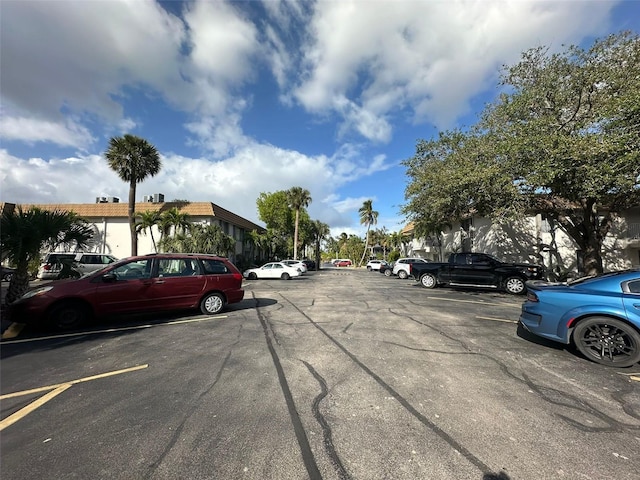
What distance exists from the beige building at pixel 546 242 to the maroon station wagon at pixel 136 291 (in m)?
18.9

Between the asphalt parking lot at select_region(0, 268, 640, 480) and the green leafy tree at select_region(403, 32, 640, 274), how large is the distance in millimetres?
7754

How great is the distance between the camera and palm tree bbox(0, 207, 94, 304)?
7703 millimetres

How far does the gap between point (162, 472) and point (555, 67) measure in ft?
58.2

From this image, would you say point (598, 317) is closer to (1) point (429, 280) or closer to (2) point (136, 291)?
(2) point (136, 291)

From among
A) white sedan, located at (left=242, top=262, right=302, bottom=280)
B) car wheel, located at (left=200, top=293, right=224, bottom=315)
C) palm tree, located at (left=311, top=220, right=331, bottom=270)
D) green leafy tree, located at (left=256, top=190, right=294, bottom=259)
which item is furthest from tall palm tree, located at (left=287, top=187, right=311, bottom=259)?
car wheel, located at (left=200, top=293, right=224, bottom=315)

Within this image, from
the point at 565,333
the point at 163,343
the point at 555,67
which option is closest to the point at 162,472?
the point at 163,343

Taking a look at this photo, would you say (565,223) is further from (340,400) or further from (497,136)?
(340,400)

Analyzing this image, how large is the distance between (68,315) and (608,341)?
1009cm

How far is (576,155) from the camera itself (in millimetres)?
9906

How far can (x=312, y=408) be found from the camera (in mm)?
3352

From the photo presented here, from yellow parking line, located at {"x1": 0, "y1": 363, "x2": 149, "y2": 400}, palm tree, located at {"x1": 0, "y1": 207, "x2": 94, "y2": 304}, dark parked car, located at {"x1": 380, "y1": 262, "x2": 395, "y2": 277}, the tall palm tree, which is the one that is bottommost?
yellow parking line, located at {"x1": 0, "y1": 363, "x2": 149, "y2": 400}

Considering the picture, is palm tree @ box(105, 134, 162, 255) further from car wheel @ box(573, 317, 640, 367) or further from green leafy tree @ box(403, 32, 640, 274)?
car wheel @ box(573, 317, 640, 367)

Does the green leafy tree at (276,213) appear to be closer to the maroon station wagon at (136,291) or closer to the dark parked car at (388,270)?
the dark parked car at (388,270)

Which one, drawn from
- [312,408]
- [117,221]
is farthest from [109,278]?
[117,221]
